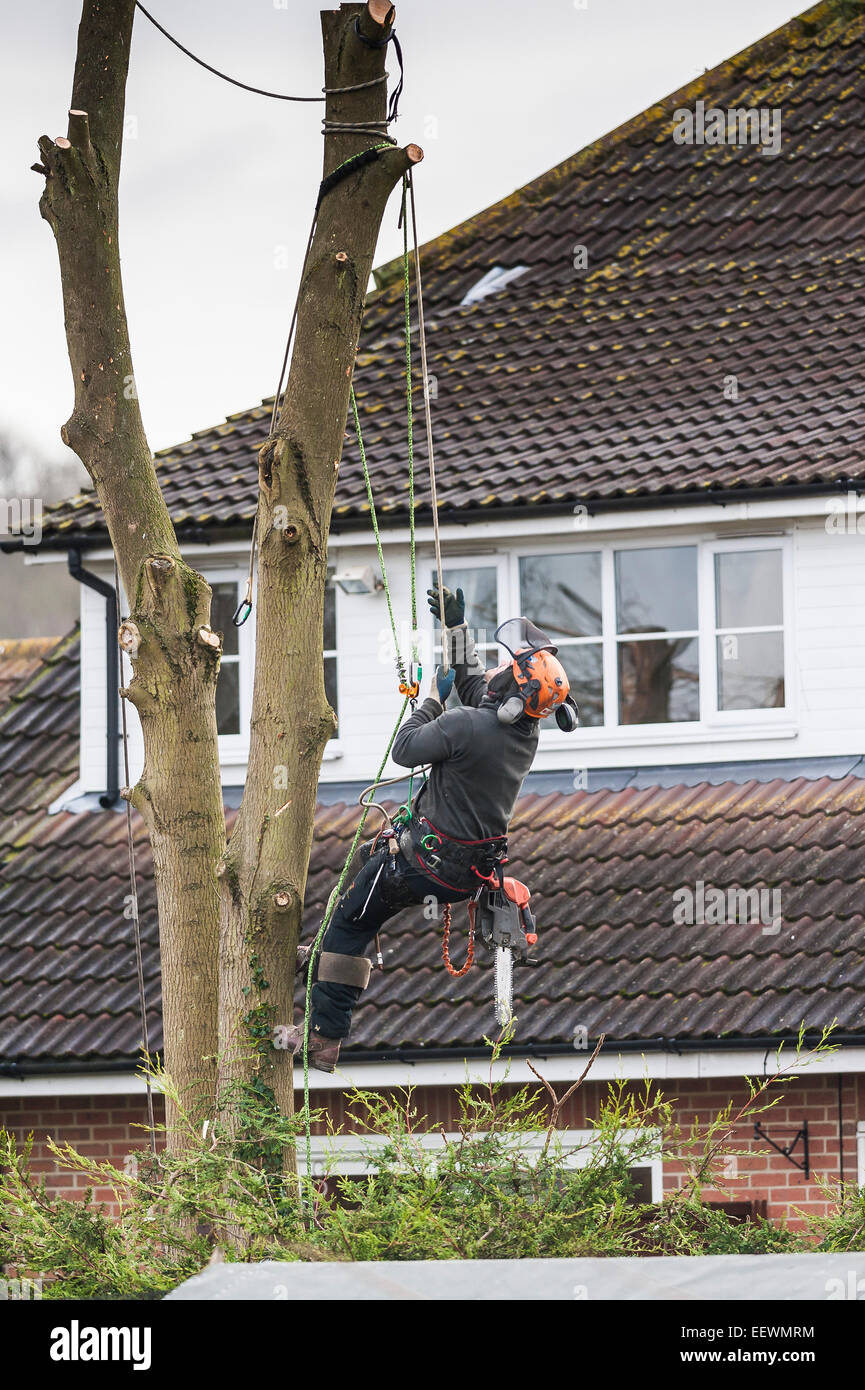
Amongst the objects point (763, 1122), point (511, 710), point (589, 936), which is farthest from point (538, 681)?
point (763, 1122)

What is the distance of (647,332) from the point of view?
15.6 meters

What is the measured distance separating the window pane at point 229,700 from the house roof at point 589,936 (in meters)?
0.99

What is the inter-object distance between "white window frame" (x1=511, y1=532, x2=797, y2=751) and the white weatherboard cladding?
0.03 ft

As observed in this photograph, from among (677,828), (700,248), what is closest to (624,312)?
(700,248)

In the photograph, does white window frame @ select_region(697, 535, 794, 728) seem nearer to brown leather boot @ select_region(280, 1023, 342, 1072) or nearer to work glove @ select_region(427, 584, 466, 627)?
work glove @ select_region(427, 584, 466, 627)

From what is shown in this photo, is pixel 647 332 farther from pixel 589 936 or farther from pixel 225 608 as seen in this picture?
pixel 589 936

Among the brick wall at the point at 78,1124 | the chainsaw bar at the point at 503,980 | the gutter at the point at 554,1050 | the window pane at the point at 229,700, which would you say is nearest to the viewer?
the chainsaw bar at the point at 503,980

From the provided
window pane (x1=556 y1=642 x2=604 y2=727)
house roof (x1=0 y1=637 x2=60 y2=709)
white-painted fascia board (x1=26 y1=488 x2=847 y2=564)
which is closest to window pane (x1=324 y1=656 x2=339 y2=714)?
white-painted fascia board (x1=26 y1=488 x2=847 y2=564)

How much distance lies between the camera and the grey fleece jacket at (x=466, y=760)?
25.3 feet

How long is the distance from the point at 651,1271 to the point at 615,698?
27.3 feet

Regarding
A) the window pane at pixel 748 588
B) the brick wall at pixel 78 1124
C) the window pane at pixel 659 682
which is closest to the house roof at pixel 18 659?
the brick wall at pixel 78 1124

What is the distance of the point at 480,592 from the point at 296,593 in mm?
6510

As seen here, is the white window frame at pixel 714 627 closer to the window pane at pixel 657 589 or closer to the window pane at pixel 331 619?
the window pane at pixel 657 589
